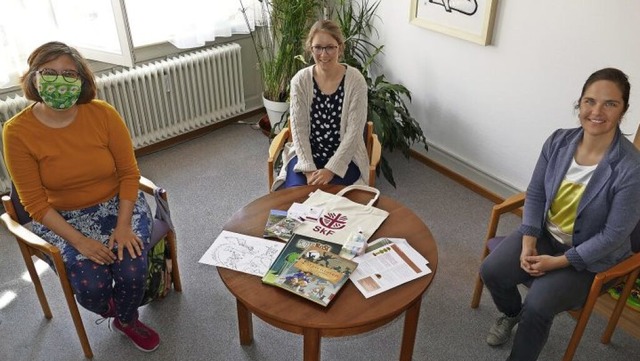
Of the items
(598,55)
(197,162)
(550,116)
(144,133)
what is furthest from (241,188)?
(598,55)

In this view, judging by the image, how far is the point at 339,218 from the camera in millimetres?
1913

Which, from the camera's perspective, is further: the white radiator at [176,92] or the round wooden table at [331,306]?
the white radiator at [176,92]

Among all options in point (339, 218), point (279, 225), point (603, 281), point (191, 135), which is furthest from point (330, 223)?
point (191, 135)

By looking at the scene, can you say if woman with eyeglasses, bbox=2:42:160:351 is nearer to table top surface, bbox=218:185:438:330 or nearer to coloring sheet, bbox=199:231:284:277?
coloring sheet, bbox=199:231:284:277

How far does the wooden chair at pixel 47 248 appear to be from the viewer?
1.78 meters

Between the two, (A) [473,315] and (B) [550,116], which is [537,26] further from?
(A) [473,315]

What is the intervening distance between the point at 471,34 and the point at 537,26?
0.38 m

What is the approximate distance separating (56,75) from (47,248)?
1.99ft

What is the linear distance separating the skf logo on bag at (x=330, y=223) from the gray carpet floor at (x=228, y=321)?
1.79 ft

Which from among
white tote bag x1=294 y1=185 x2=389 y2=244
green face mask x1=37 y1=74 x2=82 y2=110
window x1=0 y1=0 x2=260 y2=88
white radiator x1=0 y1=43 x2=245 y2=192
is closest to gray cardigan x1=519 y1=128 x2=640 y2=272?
white tote bag x1=294 y1=185 x2=389 y2=244

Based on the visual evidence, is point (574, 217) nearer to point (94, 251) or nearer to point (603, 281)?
point (603, 281)

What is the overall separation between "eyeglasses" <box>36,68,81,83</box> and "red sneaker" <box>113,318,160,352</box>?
1.00 m

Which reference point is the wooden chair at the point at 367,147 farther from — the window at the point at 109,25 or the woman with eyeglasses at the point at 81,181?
the window at the point at 109,25

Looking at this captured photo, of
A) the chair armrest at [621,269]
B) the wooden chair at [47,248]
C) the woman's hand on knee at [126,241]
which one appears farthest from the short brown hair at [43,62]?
the chair armrest at [621,269]
